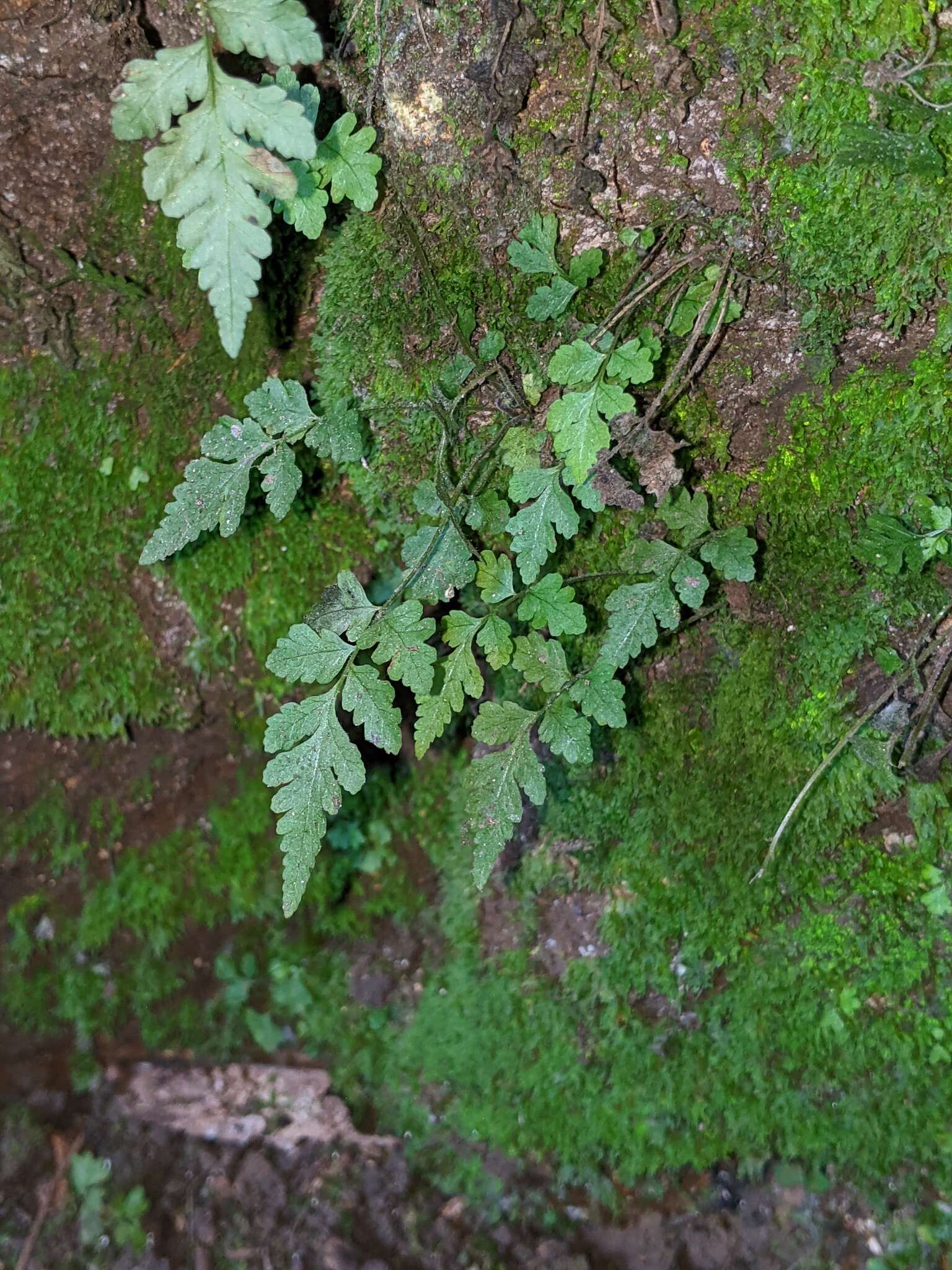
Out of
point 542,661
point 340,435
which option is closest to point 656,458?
point 542,661

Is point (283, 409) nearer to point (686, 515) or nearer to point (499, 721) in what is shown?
point (499, 721)

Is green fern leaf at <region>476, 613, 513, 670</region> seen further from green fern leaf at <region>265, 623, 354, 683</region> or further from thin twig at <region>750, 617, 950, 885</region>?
thin twig at <region>750, 617, 950, 885</region>

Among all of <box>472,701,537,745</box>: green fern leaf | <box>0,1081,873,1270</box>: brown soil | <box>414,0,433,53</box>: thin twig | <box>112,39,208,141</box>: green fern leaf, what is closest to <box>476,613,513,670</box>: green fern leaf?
<box>472,701,537,745</box>: green fern leaf

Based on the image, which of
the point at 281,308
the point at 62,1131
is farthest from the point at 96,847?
the point at 281,308

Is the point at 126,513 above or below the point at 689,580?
above

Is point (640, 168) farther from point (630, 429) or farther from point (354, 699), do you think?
point (354, 699)

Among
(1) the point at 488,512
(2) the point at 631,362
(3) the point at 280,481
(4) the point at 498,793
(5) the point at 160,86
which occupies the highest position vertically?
(5) the point at 160,86

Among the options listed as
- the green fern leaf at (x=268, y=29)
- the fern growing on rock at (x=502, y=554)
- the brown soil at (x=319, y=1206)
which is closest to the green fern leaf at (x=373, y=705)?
the fern growing on rock at (x=502, y=554)
